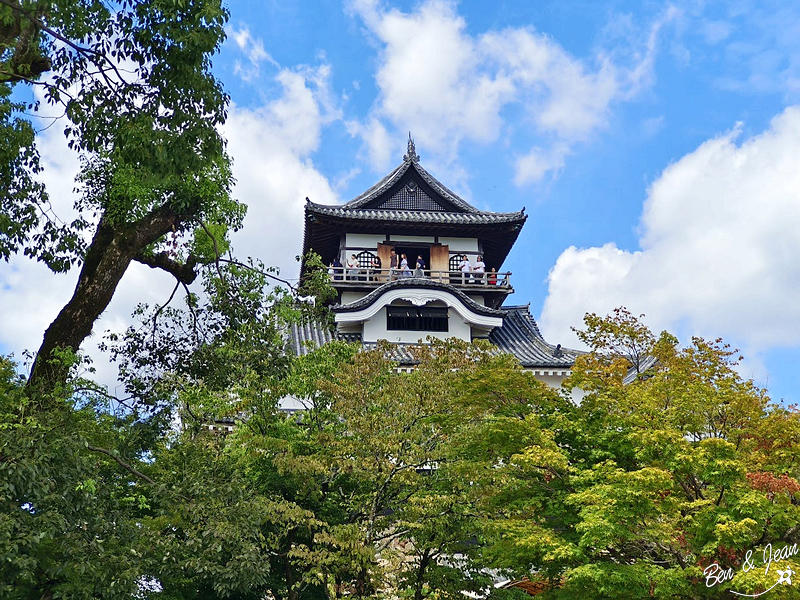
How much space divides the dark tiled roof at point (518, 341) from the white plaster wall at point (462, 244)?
116 inches

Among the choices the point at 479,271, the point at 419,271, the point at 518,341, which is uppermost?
the point at 479,271

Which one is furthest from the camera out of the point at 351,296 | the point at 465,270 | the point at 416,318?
the point at 465,270

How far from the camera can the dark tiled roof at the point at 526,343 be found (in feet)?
81.9

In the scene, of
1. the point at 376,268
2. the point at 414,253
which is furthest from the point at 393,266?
the point at 414,253

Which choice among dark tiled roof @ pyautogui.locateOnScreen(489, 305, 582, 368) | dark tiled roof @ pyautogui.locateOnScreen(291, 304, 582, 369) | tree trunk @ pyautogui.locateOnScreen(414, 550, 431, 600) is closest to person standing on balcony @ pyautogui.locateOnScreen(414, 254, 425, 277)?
dark tiled roof @ pyautogui.locateOnScreen(291, 304, 582, 369)

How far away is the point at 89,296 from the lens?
938cm

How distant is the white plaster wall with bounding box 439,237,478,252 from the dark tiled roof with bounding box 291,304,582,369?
2.95 meters

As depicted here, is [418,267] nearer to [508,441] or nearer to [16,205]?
[508,441]

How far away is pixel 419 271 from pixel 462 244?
3010 millimetres

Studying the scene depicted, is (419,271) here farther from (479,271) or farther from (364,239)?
(364,239)

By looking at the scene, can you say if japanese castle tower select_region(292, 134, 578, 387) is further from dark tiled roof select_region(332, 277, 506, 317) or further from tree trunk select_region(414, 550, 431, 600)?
tree trunk select_region(414, 550, 431, 600)

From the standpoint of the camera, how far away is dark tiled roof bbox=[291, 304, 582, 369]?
81.1ft

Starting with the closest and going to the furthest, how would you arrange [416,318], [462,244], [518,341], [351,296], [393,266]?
[416,318] < [518,341] < [351,296] < [393,266] < [462,244]

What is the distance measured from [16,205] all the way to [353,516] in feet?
22.7
